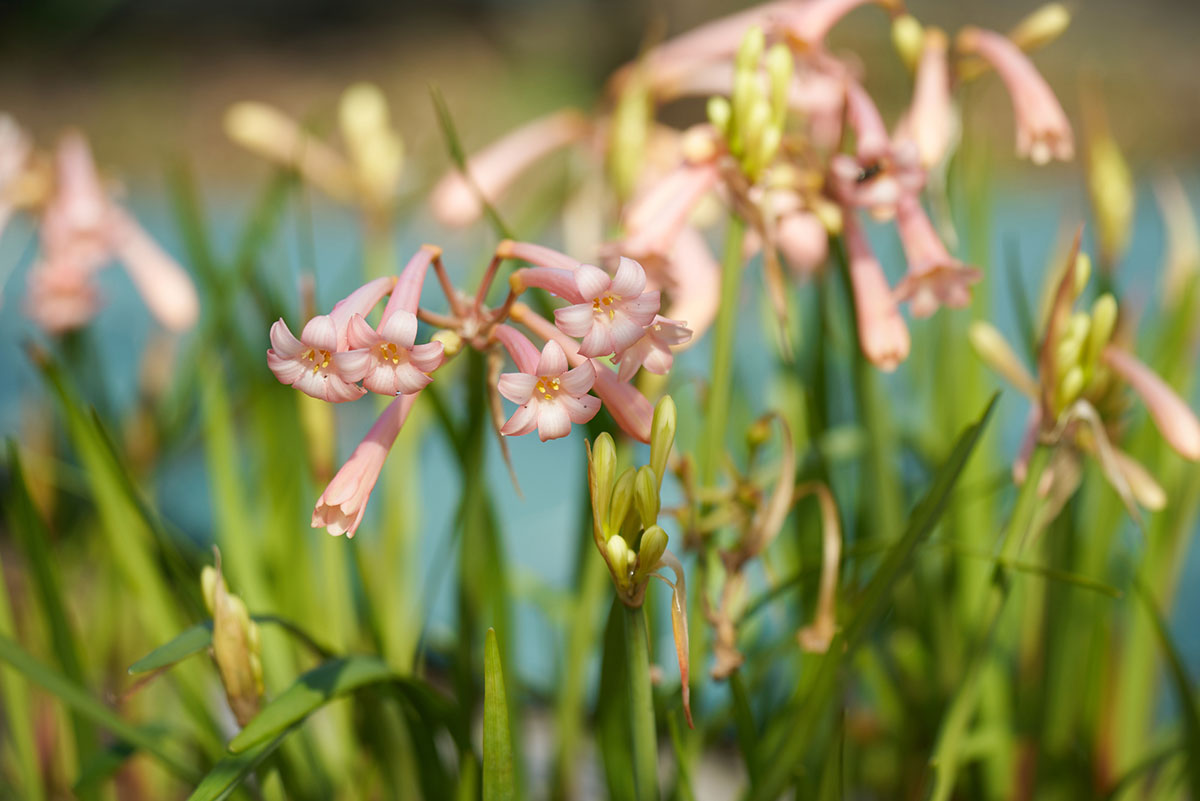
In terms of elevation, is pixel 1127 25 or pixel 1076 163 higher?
pixel 1127 25

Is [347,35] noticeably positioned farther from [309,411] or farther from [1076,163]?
[309,411]

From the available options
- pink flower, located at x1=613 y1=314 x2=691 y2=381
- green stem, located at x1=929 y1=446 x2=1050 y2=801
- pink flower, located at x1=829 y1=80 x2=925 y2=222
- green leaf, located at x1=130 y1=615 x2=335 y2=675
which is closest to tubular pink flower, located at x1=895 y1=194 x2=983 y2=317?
pink flower, located at x1=829 y1=80 x2=925 y2=222

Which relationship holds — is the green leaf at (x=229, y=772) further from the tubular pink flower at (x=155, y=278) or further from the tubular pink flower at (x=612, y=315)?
the tubular pink flower at (x=155, y=278)

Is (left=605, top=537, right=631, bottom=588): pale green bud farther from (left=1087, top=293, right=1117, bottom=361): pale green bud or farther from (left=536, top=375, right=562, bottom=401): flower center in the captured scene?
(left=1087, top=293, right=1117, bottom=361): pale green bud

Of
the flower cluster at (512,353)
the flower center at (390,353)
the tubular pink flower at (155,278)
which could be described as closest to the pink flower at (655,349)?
the flower cluster at (512,353)

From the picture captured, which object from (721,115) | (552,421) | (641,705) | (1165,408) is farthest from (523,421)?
(1165,408)

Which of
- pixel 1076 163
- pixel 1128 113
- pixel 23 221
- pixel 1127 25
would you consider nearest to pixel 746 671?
pixel 23 221

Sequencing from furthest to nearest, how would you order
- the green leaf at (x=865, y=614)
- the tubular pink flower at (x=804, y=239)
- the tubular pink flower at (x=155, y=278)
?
the tubular pink flower at (x=155, y=278) → the tubular pink flower at (x=804, y=239) → the green leaf at (x=865, y=614)
